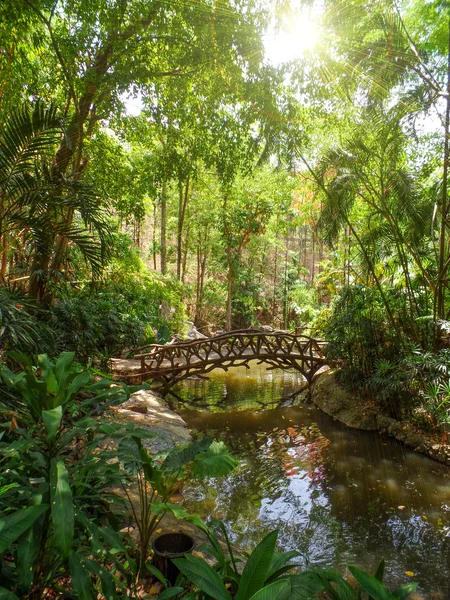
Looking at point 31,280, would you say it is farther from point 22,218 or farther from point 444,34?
point 444,34

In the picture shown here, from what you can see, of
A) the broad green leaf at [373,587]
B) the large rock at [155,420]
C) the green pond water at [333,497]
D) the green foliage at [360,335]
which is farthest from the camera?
the green foliage at [360,335]

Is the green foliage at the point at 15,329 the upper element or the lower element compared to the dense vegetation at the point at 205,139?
lower

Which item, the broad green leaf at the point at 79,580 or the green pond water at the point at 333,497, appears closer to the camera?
the broad green leaf at the point at 79,580

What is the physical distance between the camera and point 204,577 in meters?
1.52

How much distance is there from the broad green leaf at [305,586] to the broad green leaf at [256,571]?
0.13 metres

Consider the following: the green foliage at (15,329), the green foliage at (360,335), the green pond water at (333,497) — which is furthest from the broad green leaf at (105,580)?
the green foliage at (360,335)

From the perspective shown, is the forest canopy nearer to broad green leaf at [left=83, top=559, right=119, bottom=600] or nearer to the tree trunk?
broad green leaf at [left=83, top=559, right=119, bottom=600]

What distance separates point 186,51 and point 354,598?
211 inches

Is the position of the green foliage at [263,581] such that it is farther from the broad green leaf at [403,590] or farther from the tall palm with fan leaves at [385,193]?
the tall palm with fan leaves at [385,193]

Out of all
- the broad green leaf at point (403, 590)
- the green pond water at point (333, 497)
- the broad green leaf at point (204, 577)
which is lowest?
the green pond water at point (333, 497)

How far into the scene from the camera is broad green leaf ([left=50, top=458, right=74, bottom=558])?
1198 mm

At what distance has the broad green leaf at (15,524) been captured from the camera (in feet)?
3.90

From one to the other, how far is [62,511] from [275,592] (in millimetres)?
779

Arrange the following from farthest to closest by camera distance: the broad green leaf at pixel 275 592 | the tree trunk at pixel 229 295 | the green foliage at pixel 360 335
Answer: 1. the tree trunk at pixel 229 295
2. the green foliage at pixel 360 335
3. the broad green leaf at pixel 275 592
